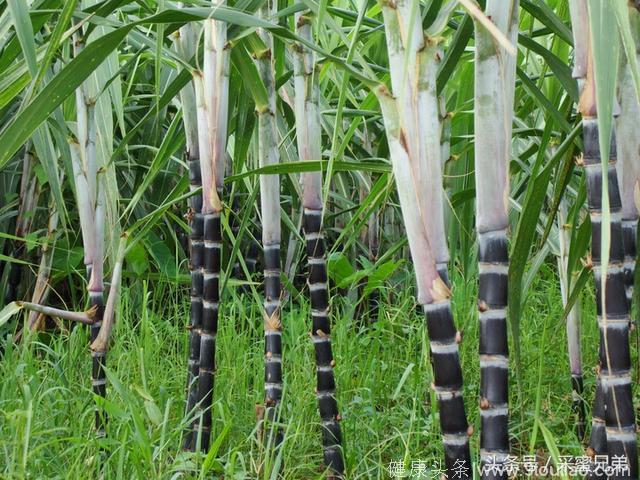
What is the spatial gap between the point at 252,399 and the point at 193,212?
395mm

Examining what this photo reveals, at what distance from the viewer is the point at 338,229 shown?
2.21 m

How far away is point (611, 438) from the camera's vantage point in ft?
2.60

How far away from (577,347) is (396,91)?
29.1 inches

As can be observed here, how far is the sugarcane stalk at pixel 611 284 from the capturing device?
29.4 inches

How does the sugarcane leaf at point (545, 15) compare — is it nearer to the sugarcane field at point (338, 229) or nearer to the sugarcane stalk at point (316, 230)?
the sugarcane field at point (338, 229)

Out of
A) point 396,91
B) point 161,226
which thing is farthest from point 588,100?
point 161,226

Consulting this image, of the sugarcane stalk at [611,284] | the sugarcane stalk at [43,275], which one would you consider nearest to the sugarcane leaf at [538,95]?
the sugarcane stalk at [611,284]

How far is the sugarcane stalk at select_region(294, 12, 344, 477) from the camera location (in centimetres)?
113

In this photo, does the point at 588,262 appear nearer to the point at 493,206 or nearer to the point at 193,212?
the point at 493,206

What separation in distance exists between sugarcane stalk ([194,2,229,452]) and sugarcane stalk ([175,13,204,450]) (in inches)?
2.7

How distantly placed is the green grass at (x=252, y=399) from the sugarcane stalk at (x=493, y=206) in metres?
0.33

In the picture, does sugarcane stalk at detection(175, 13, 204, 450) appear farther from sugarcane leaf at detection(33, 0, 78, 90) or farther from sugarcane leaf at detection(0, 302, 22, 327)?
sugarcane leaf at detection(33, 0, 78, 90)

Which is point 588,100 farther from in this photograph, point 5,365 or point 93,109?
point 5,365

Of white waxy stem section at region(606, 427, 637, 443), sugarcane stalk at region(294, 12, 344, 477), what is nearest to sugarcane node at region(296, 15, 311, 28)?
sugarcane stalk at region(294, 12, 344, 477)
